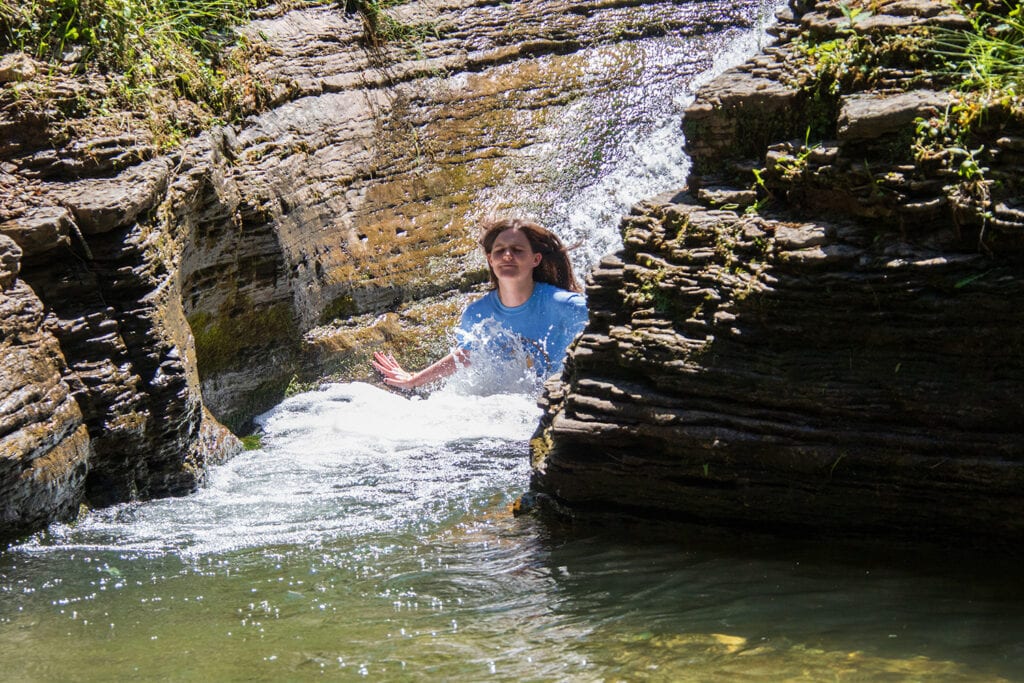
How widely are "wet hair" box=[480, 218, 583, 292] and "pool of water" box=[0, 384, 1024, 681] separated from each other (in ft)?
5.13

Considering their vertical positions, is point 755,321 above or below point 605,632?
above

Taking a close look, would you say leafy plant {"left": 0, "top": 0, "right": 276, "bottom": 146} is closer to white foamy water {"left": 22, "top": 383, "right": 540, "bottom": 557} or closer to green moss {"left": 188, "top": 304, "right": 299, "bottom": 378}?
green moss {"left": 188, "top": 304, "right": 299, "bottom": 378}

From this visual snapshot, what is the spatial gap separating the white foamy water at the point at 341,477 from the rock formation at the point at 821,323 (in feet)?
3.78

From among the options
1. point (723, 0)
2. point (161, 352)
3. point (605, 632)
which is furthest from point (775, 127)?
point (723, 0)

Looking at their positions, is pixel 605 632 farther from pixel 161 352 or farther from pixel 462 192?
pixel 462 192

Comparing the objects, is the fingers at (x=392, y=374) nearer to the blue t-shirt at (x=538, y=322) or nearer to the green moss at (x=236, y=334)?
the blue t-shirt at (x=538, y=322)

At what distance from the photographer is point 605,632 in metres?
3.79

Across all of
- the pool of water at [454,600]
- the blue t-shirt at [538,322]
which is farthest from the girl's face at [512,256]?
the pool of water at [454,600]

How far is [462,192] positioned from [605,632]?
19.2 feet

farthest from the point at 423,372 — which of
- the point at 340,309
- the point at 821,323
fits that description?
the point at 821,323

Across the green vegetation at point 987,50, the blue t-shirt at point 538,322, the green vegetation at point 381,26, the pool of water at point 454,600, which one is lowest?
the pool of water at point 454,600

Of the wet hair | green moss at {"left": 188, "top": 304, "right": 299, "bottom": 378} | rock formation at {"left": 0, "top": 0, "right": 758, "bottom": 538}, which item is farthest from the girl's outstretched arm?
green moss at {"left": 188, "top": 304, "right": 299, "bottom": 378}

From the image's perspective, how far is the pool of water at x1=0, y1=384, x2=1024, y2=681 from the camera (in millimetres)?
3508

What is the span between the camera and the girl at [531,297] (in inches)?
269
